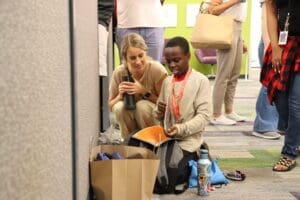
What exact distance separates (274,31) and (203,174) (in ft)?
2.53

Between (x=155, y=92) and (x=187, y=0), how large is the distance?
5221mm

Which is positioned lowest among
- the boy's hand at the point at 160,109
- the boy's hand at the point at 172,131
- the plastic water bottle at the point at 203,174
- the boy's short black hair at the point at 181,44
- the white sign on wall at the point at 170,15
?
the plastic water bottle at the point at 203,174

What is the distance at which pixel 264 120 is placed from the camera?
272 centimetres

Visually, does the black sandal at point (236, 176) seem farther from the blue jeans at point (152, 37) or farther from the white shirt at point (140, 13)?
the white shirt at point (140, 13)

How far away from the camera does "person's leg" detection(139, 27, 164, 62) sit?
2.37 metres

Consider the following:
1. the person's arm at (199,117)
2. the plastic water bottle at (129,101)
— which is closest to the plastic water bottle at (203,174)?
the person's arm at (199,117)

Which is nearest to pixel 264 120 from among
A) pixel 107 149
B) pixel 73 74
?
pixel 107 149

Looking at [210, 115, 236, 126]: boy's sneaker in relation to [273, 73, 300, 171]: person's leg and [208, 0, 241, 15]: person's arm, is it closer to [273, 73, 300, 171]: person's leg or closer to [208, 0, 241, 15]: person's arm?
[208, 0, 241, 15]: person's arm

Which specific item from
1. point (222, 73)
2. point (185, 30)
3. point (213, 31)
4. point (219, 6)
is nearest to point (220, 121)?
point (222, 73)

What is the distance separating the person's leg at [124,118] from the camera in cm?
223

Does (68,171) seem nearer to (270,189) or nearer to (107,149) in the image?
(107,149)

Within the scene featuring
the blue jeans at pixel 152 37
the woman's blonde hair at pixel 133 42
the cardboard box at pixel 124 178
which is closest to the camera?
the cardboard box at pixel 124 178

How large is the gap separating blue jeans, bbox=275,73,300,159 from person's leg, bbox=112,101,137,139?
0.80 meters

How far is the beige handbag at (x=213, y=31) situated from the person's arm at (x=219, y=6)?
7 centimetres
